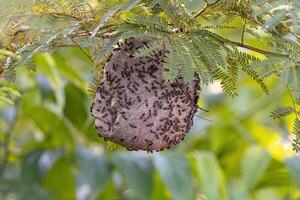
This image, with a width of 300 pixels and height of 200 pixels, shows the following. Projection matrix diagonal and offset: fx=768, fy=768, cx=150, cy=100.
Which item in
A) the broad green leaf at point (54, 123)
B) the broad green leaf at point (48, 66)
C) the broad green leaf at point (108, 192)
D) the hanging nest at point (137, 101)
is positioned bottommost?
the broad green leaf at point (108, 192)

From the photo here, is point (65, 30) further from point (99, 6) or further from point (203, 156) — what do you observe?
point (203, 156)

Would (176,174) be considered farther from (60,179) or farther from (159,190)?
(60,179)

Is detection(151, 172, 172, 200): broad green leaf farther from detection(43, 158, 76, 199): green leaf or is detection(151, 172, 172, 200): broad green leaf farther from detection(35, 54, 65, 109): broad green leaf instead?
detection(35, 54, 65, 109): broad green leaf

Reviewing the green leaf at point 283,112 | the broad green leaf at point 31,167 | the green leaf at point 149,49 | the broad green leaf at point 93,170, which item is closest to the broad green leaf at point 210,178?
the broad green leaf at point 93,170

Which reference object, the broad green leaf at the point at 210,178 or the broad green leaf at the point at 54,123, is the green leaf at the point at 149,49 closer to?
the broad green leaf at the point at 210,178

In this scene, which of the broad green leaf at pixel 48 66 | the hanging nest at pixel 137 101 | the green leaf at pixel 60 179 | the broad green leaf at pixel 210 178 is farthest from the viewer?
the green leaf at pixel 60 179

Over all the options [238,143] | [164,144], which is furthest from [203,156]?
[164,144]

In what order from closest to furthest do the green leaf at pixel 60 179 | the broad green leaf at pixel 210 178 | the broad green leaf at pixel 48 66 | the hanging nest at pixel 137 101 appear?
the hanging nest at pixel 137 101 → the broad green leaf at pixel 48 66 → the broad green leaf at pixel 210 178 → the green leaf at pixel 60 179
